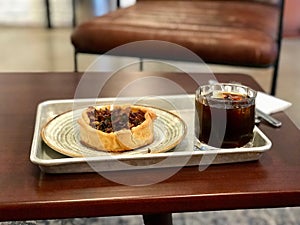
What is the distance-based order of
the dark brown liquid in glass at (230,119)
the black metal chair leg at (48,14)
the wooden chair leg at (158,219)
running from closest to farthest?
the dark brown liquid in glass at (230,119)
the wooden chair leg at (158,219)
the black metal chair leg at (48,14)

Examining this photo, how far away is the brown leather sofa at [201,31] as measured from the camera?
169 centimetres

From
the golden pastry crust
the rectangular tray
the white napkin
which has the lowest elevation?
the white napkin

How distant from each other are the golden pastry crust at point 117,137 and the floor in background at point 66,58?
48 centimetres

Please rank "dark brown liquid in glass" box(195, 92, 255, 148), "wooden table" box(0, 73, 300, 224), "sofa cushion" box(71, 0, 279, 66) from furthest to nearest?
"sofa cushion" box(71, 0, 279, 66)
"dark brown liquid in glass" box(195, 92, 255, 148)
"wooden table" box(0, 73, 300, 224)

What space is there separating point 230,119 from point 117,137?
20 centimetres

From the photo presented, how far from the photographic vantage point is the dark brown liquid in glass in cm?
79

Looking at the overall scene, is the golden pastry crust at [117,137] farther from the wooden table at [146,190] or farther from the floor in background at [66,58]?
the floor in background at [66,58]

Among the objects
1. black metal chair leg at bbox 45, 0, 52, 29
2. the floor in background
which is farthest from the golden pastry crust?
black metal chair leg at bbox 45, 0, 52, 29

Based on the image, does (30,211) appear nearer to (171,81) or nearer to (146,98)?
(146,98)

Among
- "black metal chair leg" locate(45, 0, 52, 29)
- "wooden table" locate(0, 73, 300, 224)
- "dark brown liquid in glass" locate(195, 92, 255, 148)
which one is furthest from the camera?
"black metal chair leg" locate(45, 0, 52, 29)

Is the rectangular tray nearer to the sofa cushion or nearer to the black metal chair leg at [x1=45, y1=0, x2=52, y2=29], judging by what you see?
the sofa cushion

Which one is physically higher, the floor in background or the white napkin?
the white napkin

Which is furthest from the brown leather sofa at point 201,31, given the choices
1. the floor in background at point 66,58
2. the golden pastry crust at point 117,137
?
the golden pastry crust at point 117,137

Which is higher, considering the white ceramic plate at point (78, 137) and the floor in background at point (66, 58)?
the white ceramic plate at point (78, 137)
